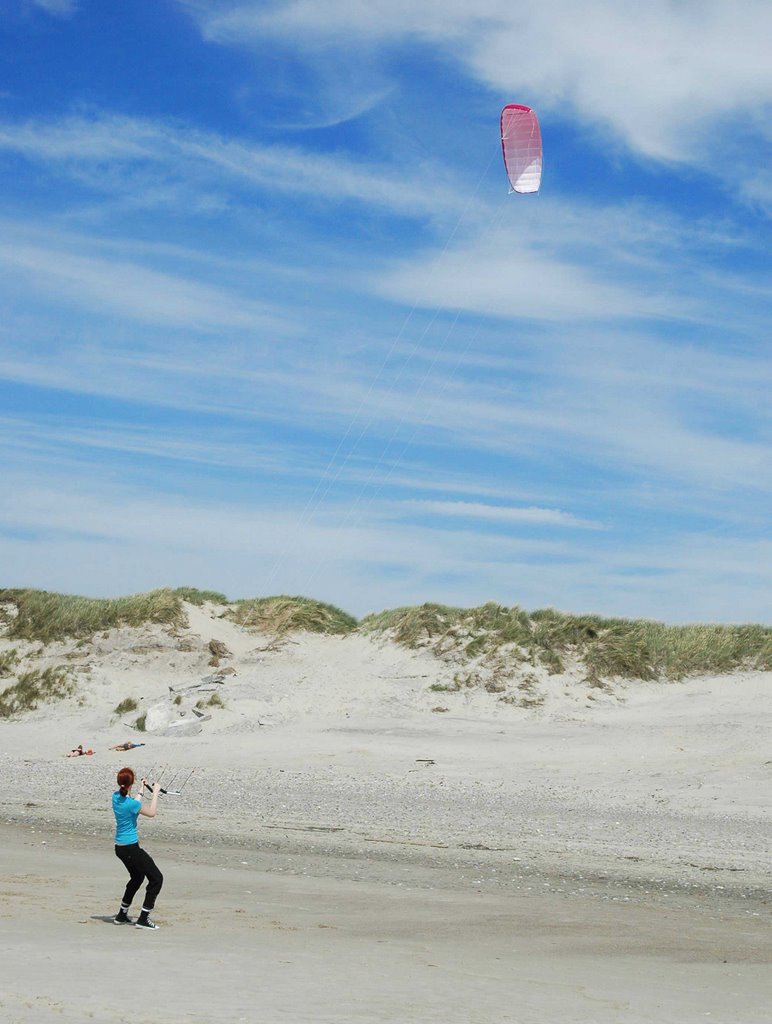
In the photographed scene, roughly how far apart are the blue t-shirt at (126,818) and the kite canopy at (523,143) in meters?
11.8

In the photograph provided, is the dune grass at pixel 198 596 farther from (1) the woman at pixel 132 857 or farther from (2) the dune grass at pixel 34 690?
(1) the woman at pixel 132 857

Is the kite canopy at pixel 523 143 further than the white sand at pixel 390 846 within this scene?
Yes

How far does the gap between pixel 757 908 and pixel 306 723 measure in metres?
12.0

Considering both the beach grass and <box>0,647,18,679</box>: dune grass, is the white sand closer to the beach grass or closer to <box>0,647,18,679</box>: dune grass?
the beach grass

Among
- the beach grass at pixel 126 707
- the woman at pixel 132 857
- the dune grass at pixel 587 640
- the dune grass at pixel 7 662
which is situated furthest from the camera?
the dune grass at pixel 7 662

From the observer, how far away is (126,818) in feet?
29.6

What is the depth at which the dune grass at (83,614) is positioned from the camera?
1014 inches

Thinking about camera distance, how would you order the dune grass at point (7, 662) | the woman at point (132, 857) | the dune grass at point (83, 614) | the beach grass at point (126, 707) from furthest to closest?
the dune grass at point (83, 614) → the dune grass at point (7, 662) → the beach grass at point (126, 707) → the woman at point (132, 857)

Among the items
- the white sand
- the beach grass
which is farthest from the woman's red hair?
the beach grass

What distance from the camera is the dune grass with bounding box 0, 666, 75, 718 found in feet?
76.8

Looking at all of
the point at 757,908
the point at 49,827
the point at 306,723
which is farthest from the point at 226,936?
the point at 306,723

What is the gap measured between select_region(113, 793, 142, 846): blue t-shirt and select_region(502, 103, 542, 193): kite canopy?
38.7 ft

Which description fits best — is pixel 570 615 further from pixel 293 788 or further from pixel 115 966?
pixel 115 966

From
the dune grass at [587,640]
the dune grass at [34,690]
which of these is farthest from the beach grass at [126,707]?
the dune grass at [587,640]
